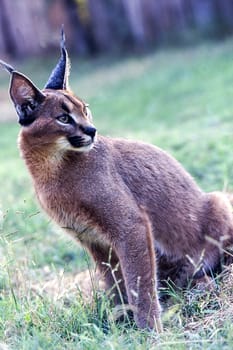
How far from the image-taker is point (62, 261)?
25.1 feet

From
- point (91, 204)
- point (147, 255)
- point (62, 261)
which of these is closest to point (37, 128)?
point (91, 204)

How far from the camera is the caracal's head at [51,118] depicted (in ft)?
16.9

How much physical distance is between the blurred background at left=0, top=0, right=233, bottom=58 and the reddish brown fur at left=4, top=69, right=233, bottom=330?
1824 cm

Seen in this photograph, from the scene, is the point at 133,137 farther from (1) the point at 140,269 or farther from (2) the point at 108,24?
(2) the point at 108,24

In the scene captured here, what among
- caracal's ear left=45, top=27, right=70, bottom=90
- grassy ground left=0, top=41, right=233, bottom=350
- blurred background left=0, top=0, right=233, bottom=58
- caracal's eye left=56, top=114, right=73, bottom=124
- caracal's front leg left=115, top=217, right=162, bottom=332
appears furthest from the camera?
blurred background left=0, top=0, right=233, bottom=58

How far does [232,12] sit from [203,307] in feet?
64.0

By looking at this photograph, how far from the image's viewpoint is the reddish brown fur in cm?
509

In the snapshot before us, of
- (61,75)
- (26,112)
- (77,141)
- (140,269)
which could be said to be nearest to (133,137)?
(61,75)

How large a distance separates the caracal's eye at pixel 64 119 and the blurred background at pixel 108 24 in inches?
736

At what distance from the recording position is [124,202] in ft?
16.9

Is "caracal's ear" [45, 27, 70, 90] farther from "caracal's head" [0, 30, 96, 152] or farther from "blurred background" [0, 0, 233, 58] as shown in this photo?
"blurred background" [0, 0, 233, 58]

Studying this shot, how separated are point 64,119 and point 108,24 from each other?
20.8 meters

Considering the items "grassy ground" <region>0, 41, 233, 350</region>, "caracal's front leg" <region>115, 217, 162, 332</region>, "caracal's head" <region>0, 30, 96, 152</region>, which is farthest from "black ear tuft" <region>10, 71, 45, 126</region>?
"caracal's front leg" <region>115, 217, 162, 332</region>

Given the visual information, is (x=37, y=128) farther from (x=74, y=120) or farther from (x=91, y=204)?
(x=91, y=204)
